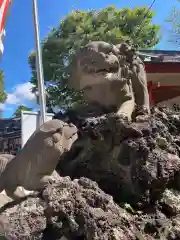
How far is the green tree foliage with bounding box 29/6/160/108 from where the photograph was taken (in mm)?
17297

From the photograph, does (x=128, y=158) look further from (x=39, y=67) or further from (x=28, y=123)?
(x=39, y=67)

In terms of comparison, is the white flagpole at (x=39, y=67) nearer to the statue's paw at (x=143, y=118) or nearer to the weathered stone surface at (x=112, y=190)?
the statue's paw at (x=143, y=118)

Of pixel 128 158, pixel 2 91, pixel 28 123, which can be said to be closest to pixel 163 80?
pixel 28 123

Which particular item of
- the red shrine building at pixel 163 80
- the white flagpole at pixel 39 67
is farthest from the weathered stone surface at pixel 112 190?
the red shrine building at pixel 163 80

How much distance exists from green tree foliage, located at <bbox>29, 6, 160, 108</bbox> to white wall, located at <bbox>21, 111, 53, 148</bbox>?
29.1ft

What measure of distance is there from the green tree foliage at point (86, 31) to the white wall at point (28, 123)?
8.86 m

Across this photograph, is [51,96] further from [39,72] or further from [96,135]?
[96,135]

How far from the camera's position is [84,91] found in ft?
11.2

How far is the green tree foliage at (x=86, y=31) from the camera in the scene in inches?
681

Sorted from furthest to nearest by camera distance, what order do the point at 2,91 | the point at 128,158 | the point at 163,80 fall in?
the point at 2,91 → the point at 163,80 → the point at 128,158

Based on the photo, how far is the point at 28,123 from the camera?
7.74 meters

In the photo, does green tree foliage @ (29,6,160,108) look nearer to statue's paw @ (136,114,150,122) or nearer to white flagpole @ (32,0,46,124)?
white flagpole @ (32,0,46,124)

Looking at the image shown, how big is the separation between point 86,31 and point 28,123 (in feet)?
35.4

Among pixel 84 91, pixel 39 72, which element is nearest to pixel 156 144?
pixel 84 91
